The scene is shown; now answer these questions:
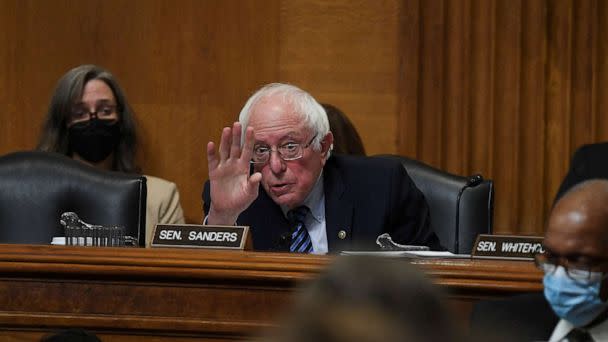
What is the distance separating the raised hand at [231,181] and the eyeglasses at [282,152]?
0.45ft

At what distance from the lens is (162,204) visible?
453 cm

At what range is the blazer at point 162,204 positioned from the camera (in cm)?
451

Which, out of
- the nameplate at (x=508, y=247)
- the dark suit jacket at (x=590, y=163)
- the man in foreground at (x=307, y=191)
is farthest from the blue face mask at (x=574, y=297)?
the man in foreground at (x=307, y=191)

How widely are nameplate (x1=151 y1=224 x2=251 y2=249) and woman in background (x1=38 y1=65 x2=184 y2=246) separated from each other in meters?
1.54

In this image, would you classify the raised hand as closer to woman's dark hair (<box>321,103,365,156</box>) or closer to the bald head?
woman's dark hair (<box>321,103,365,156</box>)

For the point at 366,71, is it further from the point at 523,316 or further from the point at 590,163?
the point at 523,316

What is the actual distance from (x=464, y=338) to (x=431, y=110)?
4.52 meters

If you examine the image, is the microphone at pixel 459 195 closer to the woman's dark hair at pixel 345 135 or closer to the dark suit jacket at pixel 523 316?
the woman's dark hair at pixel 345 135

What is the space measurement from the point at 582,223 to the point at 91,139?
9.36 feet

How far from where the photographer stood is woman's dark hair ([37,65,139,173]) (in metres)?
4.49

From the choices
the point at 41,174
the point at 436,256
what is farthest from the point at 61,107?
the point at 436,256

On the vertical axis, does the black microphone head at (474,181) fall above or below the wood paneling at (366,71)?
below

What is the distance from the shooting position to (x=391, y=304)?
1.82ft

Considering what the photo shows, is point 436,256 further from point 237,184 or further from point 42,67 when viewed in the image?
point 42,67
